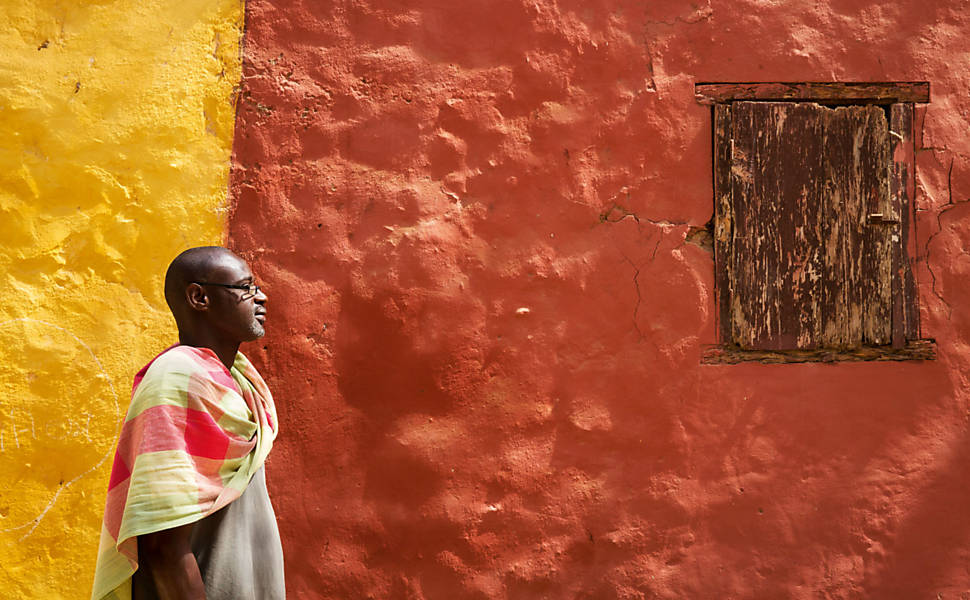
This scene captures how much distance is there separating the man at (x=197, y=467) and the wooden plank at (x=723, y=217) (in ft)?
6.85

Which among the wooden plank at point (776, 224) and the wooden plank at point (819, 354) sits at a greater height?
the wooden plank at point (776, 224)

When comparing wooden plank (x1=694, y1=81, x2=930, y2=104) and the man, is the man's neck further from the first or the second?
wooden plank (x1=694, y1=81, x2=930, y2=104)

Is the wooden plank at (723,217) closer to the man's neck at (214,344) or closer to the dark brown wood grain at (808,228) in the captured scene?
the dark brown wood grain at (808,228)

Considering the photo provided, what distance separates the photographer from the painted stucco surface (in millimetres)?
3293

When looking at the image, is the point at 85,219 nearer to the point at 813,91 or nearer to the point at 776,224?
the point at 776,224

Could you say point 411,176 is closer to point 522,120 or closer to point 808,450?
point 522,120

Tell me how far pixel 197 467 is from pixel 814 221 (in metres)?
2.81

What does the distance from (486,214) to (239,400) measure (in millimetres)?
1631

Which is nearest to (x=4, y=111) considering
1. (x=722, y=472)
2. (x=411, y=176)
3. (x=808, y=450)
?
(x=411, y=176)

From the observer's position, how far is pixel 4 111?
3400mm

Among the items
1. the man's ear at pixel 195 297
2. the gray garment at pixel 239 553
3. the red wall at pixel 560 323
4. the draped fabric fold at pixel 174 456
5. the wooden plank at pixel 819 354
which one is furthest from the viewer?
the wooden plank at pixel 819 354

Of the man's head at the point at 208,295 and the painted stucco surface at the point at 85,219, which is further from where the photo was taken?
the painted stucco surface at the point at 85,219

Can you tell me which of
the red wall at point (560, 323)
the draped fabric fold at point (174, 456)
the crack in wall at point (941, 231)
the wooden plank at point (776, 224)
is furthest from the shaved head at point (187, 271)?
the crack in wall at point (941, 231)

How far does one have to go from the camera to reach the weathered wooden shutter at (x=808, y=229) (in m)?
3.58
